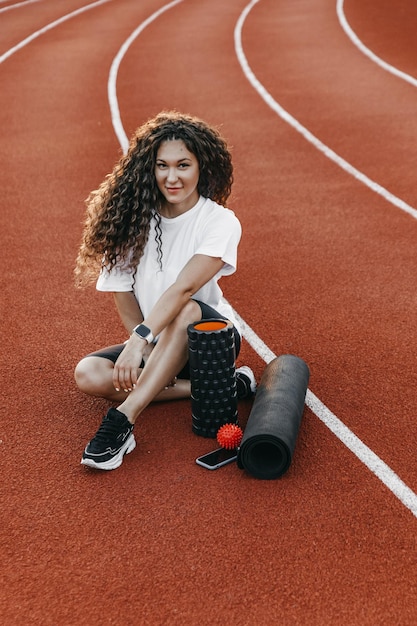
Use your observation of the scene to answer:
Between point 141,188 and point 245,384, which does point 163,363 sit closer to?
point 245,384

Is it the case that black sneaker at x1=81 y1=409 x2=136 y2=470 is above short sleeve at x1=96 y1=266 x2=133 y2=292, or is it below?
below

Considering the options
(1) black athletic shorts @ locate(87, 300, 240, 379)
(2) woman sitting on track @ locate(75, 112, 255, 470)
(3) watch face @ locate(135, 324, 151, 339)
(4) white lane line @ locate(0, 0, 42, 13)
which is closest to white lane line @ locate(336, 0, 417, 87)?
(4) white lane line @ locate(0, 0, 42, 13)

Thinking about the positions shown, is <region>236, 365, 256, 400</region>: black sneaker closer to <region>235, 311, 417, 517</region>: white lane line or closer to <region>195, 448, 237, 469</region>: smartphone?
<region>235, 311, 417, 517</region>: white lane line

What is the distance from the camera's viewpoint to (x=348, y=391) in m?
5.18

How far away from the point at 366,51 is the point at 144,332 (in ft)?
44.6

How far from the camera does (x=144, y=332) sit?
14.9 ft

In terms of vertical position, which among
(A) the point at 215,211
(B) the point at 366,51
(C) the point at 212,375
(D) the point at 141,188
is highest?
(D) the point at 141,188

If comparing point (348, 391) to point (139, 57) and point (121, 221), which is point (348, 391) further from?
point (139, 57)

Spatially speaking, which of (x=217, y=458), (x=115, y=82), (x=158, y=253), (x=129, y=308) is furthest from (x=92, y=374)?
(x=115, y=82)

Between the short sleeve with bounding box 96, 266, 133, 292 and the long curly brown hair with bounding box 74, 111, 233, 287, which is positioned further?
the short sleeve with bounding box 96, 266, 133, 292

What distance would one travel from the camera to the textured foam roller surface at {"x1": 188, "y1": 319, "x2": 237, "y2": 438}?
451 centimetres

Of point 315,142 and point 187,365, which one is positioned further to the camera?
point 315,142

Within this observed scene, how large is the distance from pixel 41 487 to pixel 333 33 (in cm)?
1622

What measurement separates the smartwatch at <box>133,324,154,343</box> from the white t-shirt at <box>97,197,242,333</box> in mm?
379
